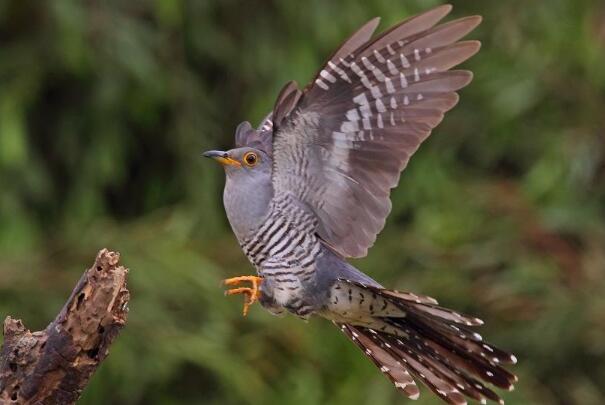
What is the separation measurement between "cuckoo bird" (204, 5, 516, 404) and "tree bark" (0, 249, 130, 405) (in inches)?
30.1

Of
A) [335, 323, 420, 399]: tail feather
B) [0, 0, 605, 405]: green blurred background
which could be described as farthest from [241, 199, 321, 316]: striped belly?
[0, 0, 605, 405]: green blurred background

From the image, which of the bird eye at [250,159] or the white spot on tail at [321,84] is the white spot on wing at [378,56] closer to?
the white spot on tail at [321,84]

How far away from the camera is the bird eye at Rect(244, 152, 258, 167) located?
4457mm

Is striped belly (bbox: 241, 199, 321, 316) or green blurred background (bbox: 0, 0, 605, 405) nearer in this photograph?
striped belly (bbox: 241, 199, 321, 316)

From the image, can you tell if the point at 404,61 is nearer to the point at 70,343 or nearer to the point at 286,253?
the point at 286,253

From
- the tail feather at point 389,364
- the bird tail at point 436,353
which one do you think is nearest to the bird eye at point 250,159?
the bird tail at point 436,353

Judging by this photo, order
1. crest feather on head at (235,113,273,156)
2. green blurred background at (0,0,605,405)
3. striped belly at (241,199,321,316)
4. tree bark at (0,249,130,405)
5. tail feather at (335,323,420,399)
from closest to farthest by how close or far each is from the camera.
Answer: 1. tree bark at (0,249,130,405)
2. striped belly at (241,199,321,316)
3. crest feather on head at (235,113,273,156)
4. tail feather at (335,323,420,399)
5. green blurred background at (0,0,605,405)

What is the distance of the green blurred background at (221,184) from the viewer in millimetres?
7207

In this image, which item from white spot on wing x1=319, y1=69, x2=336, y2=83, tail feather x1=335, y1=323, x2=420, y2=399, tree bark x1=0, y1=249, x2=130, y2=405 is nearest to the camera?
tree bark x1=0, y1=249, x2=130, y2=405

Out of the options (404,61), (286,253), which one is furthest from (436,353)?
(404,61)

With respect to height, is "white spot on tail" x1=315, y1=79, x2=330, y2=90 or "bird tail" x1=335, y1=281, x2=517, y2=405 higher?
"white spot on tail" x1=315, y1=79, x2=330, y2=90

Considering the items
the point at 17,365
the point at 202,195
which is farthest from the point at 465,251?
the point at 17,365

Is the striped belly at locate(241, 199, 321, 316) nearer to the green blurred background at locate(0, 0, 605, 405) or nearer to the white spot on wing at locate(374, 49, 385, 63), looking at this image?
the white spot on wing at locate(374, 49, 385, 63)

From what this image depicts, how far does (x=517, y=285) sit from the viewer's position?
775 centimetres
